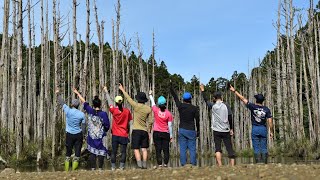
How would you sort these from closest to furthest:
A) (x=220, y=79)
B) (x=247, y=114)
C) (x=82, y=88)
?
(x=82, y=88) < (x=247, y=114) < (x=220, y=79)

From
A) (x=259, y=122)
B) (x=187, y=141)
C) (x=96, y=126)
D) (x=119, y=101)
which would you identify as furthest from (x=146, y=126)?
(x=259, y=122)

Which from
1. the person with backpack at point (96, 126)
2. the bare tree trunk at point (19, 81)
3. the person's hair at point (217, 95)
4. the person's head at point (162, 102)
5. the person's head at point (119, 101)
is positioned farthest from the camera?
the bare tree trunk at point (19, 81)

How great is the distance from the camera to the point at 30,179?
7477 mm

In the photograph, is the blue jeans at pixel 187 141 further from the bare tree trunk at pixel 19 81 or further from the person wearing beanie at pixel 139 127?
the bare tree trunk at pixel 19 81

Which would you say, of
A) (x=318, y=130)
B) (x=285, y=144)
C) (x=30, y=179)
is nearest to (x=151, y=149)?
(x=285, y=144)

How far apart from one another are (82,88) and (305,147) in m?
12.1

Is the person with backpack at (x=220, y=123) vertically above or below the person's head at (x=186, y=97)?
below

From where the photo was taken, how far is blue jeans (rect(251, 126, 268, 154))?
9.63 meters

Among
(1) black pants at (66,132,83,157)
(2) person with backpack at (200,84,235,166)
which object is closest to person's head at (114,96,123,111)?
(1) black pants at (66,132,83,157)

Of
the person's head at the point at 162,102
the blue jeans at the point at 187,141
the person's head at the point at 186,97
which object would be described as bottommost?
the blue jeans at the point at 187,141

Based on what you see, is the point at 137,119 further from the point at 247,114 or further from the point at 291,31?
the point at 247,114

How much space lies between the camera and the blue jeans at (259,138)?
31.6 feet

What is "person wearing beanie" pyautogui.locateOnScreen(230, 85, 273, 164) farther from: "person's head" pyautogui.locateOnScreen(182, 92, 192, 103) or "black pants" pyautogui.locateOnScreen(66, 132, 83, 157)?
"black pants" pyautogui.locateOnScreen(66, 132, 83, 157)

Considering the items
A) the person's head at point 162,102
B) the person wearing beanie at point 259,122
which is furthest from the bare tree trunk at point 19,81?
the person wearing beanie at point 259,122
